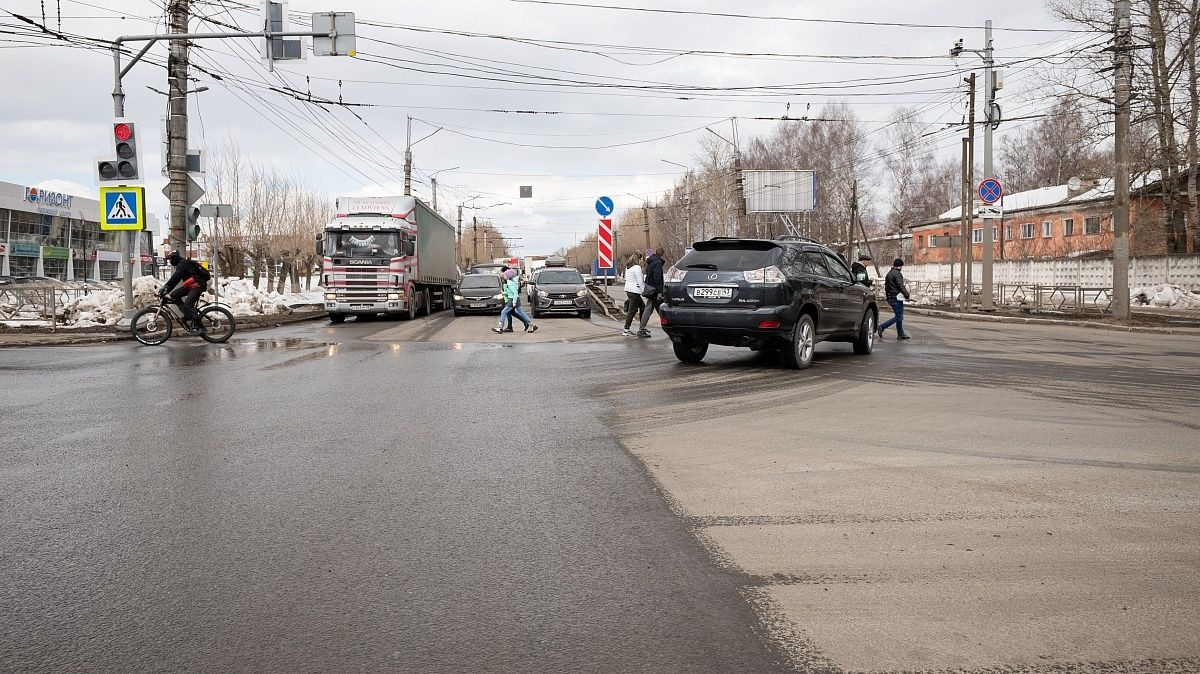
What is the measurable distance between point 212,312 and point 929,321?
18.9 metres

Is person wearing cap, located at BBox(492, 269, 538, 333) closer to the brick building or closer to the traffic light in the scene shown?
the traffic light

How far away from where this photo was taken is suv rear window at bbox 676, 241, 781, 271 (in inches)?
481

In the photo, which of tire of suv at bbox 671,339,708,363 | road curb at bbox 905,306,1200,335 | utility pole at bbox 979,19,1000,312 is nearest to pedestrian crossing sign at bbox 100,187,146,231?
tire of suv at bbox 671,339,708,363

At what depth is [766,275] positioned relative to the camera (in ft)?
39.4

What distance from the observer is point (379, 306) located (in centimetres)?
2591

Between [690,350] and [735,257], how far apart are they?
5.20 feet

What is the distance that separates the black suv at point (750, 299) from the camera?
1198cm

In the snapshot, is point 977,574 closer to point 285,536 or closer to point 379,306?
point 285,536

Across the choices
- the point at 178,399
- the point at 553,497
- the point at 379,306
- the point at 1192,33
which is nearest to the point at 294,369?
the point at 178,399

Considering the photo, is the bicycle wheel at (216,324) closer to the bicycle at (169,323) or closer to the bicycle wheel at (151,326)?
the bicycle at (169,323)

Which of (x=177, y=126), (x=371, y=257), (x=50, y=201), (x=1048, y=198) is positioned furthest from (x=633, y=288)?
(x=50, y=201)

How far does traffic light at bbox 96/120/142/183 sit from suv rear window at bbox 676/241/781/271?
12.3 metres

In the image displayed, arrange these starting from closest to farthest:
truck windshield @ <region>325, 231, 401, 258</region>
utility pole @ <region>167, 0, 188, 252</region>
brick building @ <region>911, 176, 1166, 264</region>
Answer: utility pole @ <region>167, 0, 188, 252</region> → truck windshield @ <region>325, 231, 401, 258</region> → brick building @ <region>911, 176, 1166, 264</region>

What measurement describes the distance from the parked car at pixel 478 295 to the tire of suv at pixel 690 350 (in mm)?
16790
